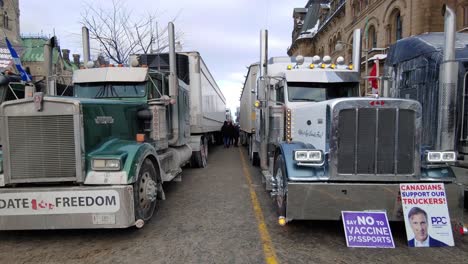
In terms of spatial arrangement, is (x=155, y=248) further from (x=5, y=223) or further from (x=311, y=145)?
(x=311, y=145)

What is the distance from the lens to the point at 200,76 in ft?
36.0

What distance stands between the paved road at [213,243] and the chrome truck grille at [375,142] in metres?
1.02

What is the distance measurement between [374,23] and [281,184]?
24706 millimetres

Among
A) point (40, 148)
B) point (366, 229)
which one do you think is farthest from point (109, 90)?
point (366, 229)

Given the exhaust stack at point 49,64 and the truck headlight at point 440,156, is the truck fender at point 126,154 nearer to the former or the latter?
the exhaust stack at point 49,64

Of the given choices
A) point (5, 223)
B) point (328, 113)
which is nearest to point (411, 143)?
point (328, 113)

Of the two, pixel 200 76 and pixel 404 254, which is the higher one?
pixel 200 76

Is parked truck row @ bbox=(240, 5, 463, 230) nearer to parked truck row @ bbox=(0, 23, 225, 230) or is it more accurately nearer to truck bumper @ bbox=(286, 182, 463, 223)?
truck bumper @ bbox=(286, 182, 463, 223)

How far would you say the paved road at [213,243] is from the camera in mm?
3861

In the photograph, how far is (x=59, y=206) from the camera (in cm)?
404

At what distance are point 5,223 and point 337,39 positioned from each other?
34.8 metres

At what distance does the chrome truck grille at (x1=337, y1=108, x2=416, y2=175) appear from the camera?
414cm

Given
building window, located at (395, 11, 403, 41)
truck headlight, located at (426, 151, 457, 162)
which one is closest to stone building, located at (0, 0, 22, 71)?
building window, located at (395, 11, 403, 41)

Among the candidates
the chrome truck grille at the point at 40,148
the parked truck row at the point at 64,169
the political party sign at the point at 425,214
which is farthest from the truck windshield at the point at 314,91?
the chrome truck grille at the point at 40,148
